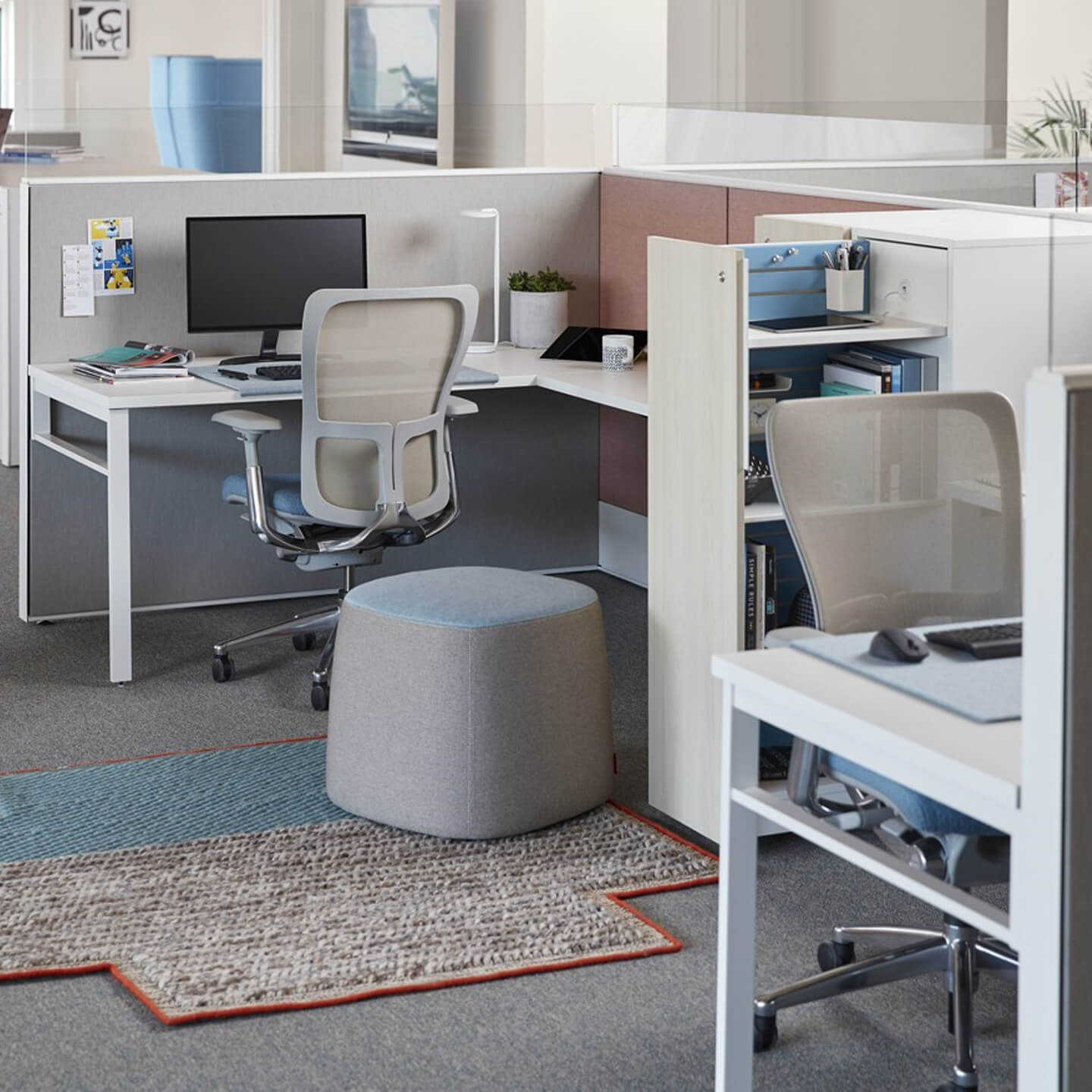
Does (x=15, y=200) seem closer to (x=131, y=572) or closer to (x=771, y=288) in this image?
(x=131, y=572)

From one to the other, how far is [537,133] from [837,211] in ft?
5.18

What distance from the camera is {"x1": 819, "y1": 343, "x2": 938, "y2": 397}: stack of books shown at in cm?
315

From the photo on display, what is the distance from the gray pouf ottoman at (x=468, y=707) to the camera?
3.12 meters

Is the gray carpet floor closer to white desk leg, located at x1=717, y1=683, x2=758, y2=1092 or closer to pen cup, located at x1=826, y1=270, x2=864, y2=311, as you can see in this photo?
white desk leg, located at x1=717, y1=683, x2=758, y2=1092

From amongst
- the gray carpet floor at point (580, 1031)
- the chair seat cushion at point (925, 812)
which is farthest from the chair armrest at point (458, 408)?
the chair seat cushion at point (925, 812)

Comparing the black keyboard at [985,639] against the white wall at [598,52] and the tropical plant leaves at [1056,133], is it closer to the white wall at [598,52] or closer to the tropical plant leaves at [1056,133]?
the tropical plant leaves at [1056,133]

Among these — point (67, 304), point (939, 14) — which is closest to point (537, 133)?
point (67, 304)

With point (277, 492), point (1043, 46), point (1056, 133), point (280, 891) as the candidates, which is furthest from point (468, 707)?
point (1043, 46)

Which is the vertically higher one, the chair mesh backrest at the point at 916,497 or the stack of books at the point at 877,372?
the stack of books at the point at 877,372

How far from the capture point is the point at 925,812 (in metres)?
2.14

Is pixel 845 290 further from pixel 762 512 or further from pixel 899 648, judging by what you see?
pixel 899 648

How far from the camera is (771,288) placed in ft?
10.8

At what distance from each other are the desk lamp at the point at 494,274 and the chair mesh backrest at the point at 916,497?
89.9 inches

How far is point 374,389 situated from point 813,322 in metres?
1.09
